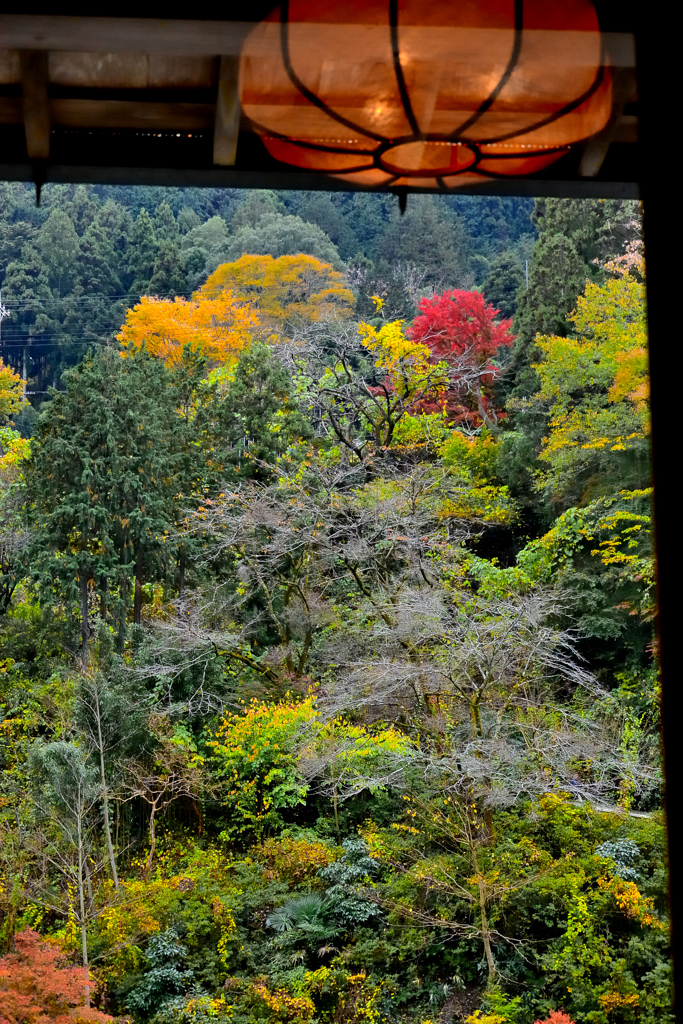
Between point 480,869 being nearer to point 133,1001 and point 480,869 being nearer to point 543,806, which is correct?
point 543,806

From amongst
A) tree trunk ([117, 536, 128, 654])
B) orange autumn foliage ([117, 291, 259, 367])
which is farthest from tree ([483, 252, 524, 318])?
tree trunk ([117, 536, 128, 654])

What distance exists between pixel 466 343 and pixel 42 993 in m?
7.65

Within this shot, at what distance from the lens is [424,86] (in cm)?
117

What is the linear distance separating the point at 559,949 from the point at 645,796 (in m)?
1.31

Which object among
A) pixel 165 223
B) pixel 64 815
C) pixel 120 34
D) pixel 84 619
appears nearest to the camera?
pixel 120 34

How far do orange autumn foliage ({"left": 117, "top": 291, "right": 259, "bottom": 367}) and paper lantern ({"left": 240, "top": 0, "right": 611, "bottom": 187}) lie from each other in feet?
29.6

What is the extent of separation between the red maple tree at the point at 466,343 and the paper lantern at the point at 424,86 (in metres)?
7.92

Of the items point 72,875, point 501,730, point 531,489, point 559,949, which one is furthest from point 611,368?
point 72,875

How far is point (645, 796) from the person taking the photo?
611 centimetres

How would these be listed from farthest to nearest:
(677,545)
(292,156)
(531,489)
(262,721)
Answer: (531,489)
(262,721)
(292,156)
(677,545)

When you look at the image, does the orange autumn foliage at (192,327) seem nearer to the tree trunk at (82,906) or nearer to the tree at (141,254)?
the tree at (141,254)

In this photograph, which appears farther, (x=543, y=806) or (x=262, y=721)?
(x=262, y=721)

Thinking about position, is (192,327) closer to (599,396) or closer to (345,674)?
(599,396)

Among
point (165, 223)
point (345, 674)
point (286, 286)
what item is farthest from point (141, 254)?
point (345, 674)
